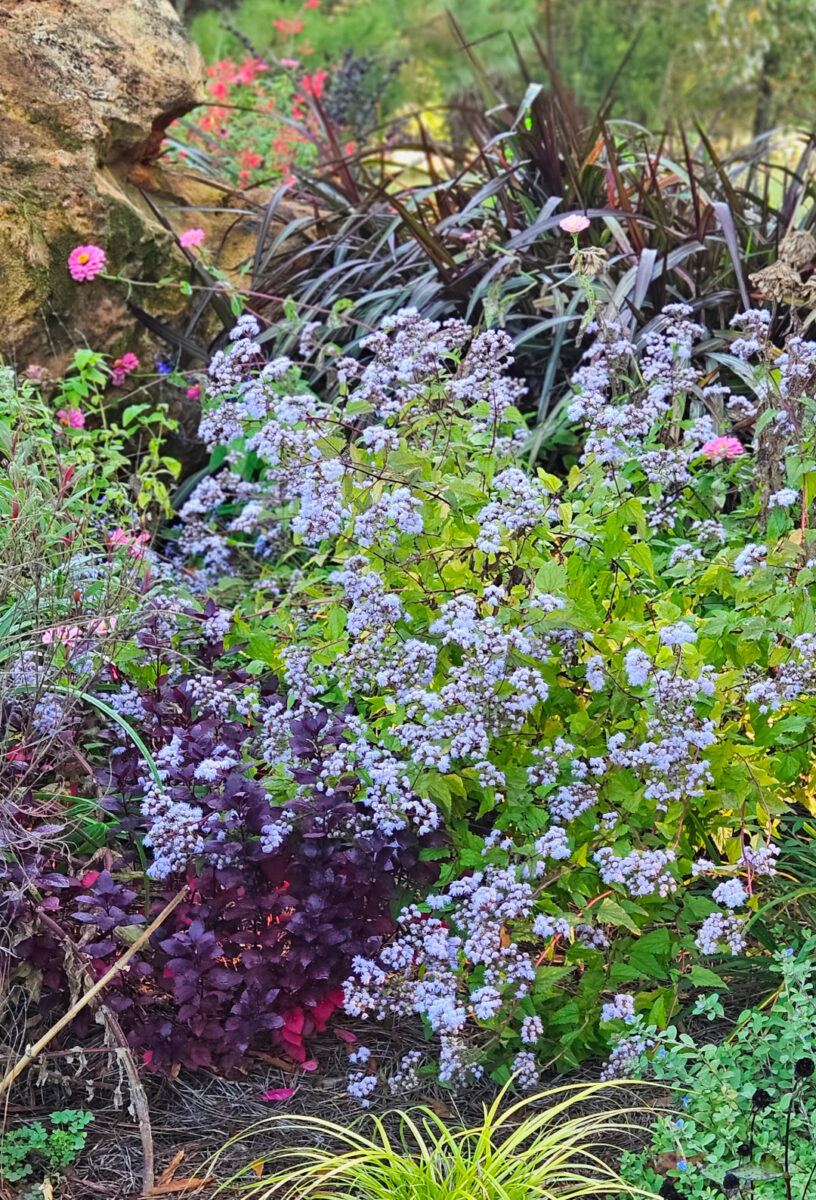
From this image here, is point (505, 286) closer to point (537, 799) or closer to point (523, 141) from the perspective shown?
point (523, 141)

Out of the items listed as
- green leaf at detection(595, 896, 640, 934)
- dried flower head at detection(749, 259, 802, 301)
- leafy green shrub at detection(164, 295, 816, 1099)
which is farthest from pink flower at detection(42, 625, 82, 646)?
dried flower head at detection(749, 259, 802, 301)

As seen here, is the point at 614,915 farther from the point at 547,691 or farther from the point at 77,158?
the point at 77,158

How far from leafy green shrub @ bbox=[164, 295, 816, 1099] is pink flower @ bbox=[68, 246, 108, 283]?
1425 mm

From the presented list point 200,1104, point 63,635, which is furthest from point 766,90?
point 200,1104

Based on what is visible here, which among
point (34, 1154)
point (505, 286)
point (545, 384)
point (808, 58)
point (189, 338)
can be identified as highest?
point (189, 338)

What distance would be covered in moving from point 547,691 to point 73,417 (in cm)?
203

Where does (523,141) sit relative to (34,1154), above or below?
above

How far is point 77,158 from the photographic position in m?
3.79

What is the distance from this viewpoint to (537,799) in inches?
89.6

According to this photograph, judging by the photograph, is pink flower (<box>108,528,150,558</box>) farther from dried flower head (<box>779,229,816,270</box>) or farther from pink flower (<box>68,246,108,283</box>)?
dried flower head (<box>779,229,816,270</box>)

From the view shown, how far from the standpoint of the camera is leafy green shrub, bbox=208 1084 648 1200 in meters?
1.81

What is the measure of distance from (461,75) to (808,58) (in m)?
3.94

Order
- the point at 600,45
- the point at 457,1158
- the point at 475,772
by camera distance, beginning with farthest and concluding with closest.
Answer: the point at 600,45 → the point at 475,772 → the point at 457,1158

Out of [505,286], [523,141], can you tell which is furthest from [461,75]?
[505,286]
